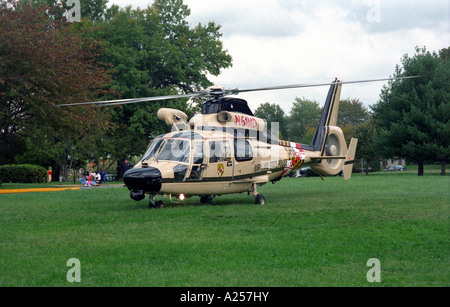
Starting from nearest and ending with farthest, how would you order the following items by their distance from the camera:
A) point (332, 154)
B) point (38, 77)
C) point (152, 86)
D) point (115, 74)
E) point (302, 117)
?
point (332, 154) → point (38, 77) → point (115, 74) → point (152, 86) → point (302, 117)

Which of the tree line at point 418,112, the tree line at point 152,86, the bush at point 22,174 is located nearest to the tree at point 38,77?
the tree line at point 152,86

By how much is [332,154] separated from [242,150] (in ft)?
22.1

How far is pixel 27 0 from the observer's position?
45.8m

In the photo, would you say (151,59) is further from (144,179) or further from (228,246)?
(228,246)

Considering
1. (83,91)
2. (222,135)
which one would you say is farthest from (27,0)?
(222,135)

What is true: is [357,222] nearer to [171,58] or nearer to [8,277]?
[8,277]

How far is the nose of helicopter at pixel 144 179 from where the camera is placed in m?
16.8

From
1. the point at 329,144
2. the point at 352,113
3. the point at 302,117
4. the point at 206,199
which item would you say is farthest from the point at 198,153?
the point at 352,113

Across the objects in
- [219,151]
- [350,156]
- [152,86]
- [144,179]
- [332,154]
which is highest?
[152,86]

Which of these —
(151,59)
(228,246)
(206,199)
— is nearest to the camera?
(228,246)

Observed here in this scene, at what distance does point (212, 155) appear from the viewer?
18.8 m

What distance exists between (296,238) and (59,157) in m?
46.7

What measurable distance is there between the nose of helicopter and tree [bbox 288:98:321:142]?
74.7 meters

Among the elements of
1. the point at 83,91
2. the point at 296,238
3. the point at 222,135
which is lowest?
the point at 296,238
